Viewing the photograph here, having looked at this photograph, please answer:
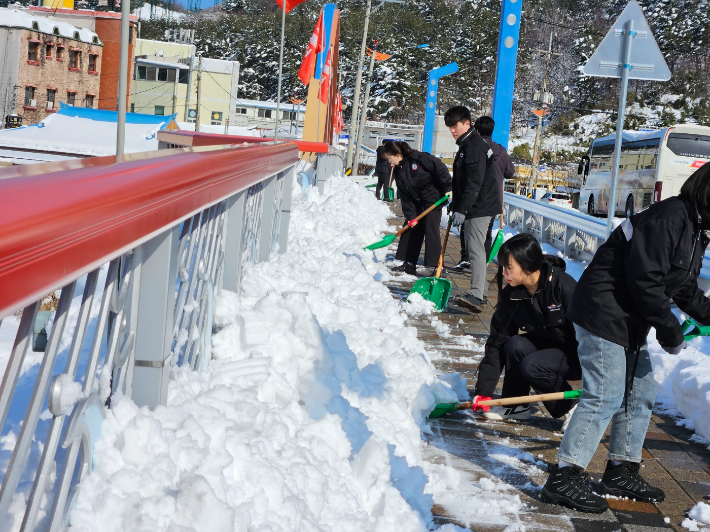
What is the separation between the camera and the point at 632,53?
650 cm

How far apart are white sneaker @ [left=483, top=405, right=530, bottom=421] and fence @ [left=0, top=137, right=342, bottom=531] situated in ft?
6.34

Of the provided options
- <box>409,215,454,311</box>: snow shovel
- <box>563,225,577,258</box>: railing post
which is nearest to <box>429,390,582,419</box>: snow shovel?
<box>409,215,454,311</box>: snow shovel

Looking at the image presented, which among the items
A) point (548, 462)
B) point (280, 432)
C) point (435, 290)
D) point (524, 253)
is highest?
point (524, 253)

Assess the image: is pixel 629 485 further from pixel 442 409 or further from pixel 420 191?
pixel 420 191

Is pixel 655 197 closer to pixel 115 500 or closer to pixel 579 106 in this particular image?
pixel 115 500

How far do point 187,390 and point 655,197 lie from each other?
21.4 metres

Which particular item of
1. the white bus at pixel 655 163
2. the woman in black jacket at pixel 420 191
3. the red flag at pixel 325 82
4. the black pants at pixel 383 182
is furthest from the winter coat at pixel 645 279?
the white bus at pixel 655 163

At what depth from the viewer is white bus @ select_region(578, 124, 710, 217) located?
71.4 feet

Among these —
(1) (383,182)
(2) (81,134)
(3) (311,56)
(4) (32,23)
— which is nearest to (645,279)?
(3) (311,56)

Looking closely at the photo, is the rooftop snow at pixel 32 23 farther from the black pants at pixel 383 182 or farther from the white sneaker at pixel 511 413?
the white sneaker at pixel 511 413

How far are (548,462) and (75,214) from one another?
10.3 ft

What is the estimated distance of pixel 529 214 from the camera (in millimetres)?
13422

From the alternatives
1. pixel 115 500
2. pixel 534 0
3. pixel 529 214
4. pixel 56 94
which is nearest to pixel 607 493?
pixel 115 500

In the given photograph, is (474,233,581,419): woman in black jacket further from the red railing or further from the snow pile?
the red railing
